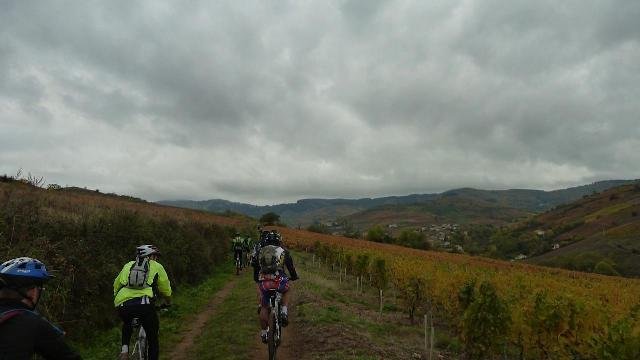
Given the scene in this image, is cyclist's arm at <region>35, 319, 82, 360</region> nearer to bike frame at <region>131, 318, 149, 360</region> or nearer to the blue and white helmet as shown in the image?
the blue and white helmet

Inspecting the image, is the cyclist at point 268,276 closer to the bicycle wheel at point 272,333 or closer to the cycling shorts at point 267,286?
the cycling shorts at point 267,286

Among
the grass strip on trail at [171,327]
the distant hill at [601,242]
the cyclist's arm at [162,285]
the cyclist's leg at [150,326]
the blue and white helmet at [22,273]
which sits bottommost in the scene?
the distant hill at [601,242]

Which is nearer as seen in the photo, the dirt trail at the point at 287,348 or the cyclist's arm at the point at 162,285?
the cyclist's arm at the point at 162,285

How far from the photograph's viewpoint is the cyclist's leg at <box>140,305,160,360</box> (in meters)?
8.33

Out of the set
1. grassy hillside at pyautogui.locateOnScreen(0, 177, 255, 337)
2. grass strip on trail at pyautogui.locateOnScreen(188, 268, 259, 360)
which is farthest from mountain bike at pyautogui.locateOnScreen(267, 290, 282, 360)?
grassy hillside at pyautogui.locateOnScreen(0, 177, 255, 337)

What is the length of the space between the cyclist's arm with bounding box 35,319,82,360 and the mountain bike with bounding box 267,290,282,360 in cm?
634

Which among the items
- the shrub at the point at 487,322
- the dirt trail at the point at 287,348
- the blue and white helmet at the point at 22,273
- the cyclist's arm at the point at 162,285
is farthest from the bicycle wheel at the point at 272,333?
the shrub at the point at 487,322

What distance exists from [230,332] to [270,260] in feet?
16.5

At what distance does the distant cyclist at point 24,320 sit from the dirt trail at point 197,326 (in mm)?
8358

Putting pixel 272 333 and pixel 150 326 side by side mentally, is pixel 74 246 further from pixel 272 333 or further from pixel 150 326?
pixel 272 333

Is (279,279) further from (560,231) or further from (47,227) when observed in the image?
(560,231)

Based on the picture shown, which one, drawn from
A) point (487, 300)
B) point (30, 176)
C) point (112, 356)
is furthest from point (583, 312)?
point (30, 176)

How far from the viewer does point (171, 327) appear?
14.8 metres

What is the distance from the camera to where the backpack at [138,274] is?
321 inches
